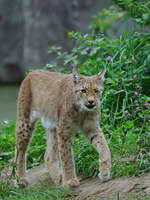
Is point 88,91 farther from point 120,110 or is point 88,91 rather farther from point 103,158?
point 120,110

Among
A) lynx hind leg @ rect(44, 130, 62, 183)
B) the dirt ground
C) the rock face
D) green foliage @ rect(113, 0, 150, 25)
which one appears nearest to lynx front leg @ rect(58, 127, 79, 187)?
the dirt ground

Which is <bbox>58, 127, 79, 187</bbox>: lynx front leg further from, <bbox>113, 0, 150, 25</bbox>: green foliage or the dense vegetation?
<bbox>113, 0, 150, 25</bbox>: green foliage

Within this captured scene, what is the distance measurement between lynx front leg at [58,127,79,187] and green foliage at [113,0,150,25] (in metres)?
2.54

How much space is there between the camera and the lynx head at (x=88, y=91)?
4.83m

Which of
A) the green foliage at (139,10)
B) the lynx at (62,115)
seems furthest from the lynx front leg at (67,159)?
the green foliage at (139,10)

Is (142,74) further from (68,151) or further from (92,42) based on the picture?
(68,151)

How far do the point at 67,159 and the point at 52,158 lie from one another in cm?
79

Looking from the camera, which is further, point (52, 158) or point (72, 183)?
point (52, 158)

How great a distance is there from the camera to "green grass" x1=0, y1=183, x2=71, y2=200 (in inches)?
192

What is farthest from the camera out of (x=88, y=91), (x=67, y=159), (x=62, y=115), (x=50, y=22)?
(x=50, y=22)

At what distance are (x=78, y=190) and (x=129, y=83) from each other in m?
2.03

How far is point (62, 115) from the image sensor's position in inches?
→ 207

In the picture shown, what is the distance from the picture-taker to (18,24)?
1709 cm

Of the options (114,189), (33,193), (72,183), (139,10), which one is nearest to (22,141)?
(33,193)
